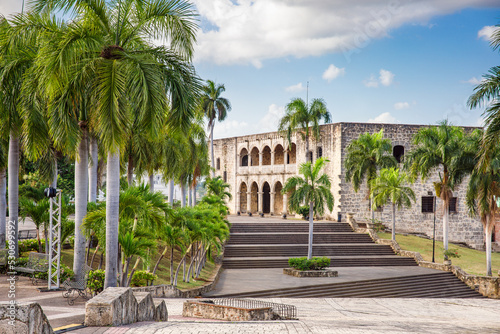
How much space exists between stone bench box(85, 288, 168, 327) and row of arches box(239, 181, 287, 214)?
37255 mm

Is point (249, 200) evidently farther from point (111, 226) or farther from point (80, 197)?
point (111, 226)

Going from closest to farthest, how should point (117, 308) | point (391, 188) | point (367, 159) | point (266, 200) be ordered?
1. point (117, 308)
2. point (391, 188)
3. point (367, 159)
4. point (266, 200)

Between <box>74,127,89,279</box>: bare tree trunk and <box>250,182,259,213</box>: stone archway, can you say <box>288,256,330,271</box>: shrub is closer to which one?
<box>74,127,89,279</box>: bare tree trunk

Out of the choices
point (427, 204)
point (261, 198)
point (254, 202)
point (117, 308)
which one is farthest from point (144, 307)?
point (254, 202)

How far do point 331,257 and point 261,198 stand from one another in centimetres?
1942

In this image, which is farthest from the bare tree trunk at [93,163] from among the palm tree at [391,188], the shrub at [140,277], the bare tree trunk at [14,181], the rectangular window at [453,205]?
the rectangular window at [453,205]

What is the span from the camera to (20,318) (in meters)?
5.28

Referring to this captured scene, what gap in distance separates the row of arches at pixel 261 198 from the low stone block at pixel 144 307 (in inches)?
1447

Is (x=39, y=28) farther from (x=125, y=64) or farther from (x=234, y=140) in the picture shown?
(x=234, y=140)

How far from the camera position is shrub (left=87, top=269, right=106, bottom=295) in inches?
482

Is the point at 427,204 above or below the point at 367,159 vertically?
below

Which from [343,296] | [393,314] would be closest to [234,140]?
[343,296]

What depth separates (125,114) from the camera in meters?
10.6

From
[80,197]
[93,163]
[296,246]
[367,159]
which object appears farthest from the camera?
[367,159]
